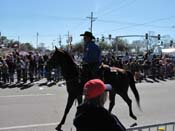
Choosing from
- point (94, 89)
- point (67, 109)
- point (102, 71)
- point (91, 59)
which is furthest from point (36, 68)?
point (94, 89)

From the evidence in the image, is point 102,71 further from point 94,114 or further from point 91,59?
point 94,114

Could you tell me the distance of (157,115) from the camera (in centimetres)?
1223

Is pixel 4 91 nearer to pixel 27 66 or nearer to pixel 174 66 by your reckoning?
pixel 27 66

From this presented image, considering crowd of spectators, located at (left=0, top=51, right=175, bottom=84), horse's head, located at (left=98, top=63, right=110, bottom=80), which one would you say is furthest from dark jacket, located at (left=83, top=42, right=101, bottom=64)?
crowd of spectators, located at (left=0, top=51, right=175, bottom=84)

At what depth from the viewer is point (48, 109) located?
13070 mm

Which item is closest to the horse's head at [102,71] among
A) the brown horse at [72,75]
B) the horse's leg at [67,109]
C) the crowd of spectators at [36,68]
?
the brown horse at [72,75]

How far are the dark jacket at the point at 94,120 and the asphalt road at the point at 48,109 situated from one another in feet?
20.7

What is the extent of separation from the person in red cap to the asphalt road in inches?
248

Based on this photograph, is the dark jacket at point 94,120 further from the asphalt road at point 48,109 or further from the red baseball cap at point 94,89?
the asphalt road at point 48,109

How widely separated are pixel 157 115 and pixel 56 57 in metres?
3.75

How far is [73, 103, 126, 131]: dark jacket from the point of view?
371 centimetres

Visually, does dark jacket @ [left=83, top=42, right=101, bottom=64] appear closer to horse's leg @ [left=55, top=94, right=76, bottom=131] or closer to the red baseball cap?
horse's leg @ [left=55, top=94, right=76, bottom=131]

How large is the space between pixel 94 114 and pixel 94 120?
6 cm

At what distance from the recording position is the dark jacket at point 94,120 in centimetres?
371
